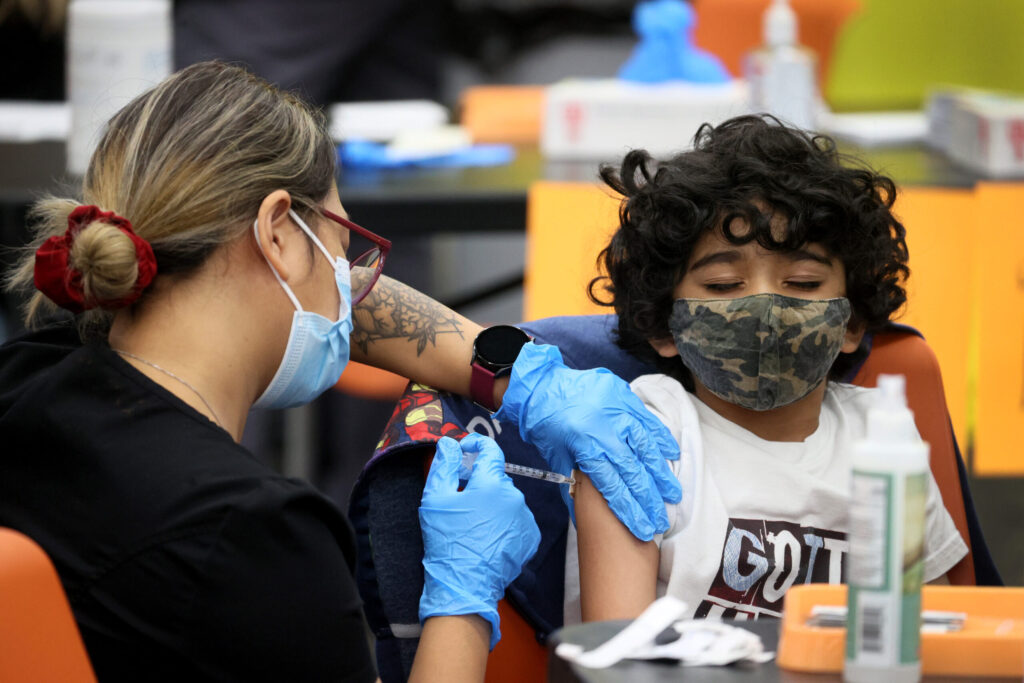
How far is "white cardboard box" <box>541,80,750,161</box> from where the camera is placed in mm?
2652

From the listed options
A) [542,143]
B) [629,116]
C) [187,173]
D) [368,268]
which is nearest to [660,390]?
[368,268]

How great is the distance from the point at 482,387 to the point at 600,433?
188mm

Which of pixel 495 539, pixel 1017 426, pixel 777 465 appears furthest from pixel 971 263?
pixel 495 539

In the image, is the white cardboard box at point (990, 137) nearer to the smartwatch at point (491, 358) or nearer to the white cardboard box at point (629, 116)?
the white cardboard box at point (629, 116)

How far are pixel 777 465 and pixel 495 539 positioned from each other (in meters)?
0.36

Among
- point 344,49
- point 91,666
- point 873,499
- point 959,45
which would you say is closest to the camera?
point 873,499

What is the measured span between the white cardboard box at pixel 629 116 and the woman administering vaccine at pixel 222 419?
52.6 inches

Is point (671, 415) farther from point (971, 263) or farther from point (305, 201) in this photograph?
point (971, 263)

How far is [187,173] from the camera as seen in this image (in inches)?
46.1

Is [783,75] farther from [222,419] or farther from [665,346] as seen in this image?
[222,419]

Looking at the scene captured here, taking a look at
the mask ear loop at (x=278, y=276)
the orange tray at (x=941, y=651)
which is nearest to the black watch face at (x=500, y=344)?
the mask ear loop at (x=278, y=276)

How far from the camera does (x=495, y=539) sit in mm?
1304

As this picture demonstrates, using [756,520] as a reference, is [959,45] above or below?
above

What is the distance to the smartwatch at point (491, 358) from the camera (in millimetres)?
1459
